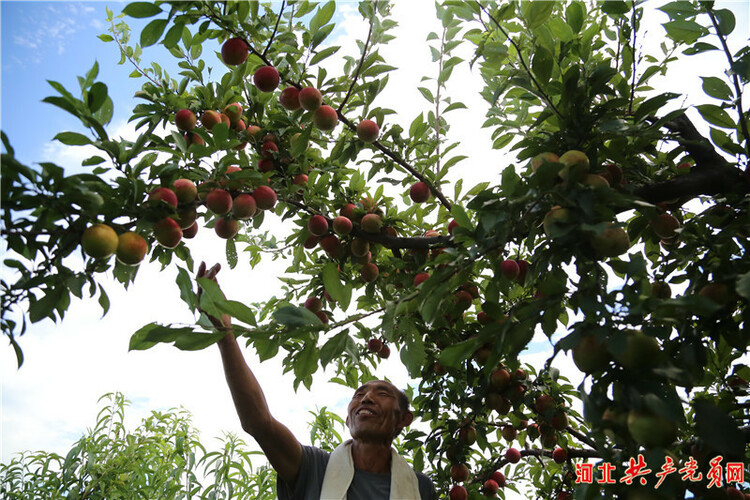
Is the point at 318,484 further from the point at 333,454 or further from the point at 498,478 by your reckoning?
the point at 498,478

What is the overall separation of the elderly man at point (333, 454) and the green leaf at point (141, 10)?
2.89 ft

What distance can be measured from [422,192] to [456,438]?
1.17 m

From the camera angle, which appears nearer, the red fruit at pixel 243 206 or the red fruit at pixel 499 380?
the red fruit at pixel 243 206

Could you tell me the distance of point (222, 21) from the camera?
1527mm

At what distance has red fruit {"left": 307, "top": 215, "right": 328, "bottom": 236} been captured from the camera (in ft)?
6.42

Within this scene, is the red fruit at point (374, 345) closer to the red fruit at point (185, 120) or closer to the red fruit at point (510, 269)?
the red fruit at point (510, 269)

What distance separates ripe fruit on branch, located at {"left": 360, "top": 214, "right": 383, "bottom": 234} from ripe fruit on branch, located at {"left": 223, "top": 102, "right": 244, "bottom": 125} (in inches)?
24.8

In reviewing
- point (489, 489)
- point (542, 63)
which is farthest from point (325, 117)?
point (489, 489)

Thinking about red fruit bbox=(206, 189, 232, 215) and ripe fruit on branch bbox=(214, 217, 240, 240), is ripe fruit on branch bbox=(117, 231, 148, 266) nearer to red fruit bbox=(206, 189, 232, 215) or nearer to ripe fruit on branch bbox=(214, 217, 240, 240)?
red fruit bbox=(206, 189, 232, 215)

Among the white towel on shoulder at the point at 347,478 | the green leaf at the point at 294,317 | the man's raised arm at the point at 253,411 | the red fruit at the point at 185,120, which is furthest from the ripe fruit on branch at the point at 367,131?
the white towel on shoulder at the point at 347,478

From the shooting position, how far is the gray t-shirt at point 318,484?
200 centimetres

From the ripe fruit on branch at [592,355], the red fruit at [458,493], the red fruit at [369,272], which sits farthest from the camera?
the red fruit at [458,493]

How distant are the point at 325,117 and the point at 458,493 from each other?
5.88 feet

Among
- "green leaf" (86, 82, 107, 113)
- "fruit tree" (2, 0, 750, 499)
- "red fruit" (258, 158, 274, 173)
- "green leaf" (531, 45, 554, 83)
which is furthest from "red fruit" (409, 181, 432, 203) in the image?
"green leaf" (86, 82, 107, 113)
